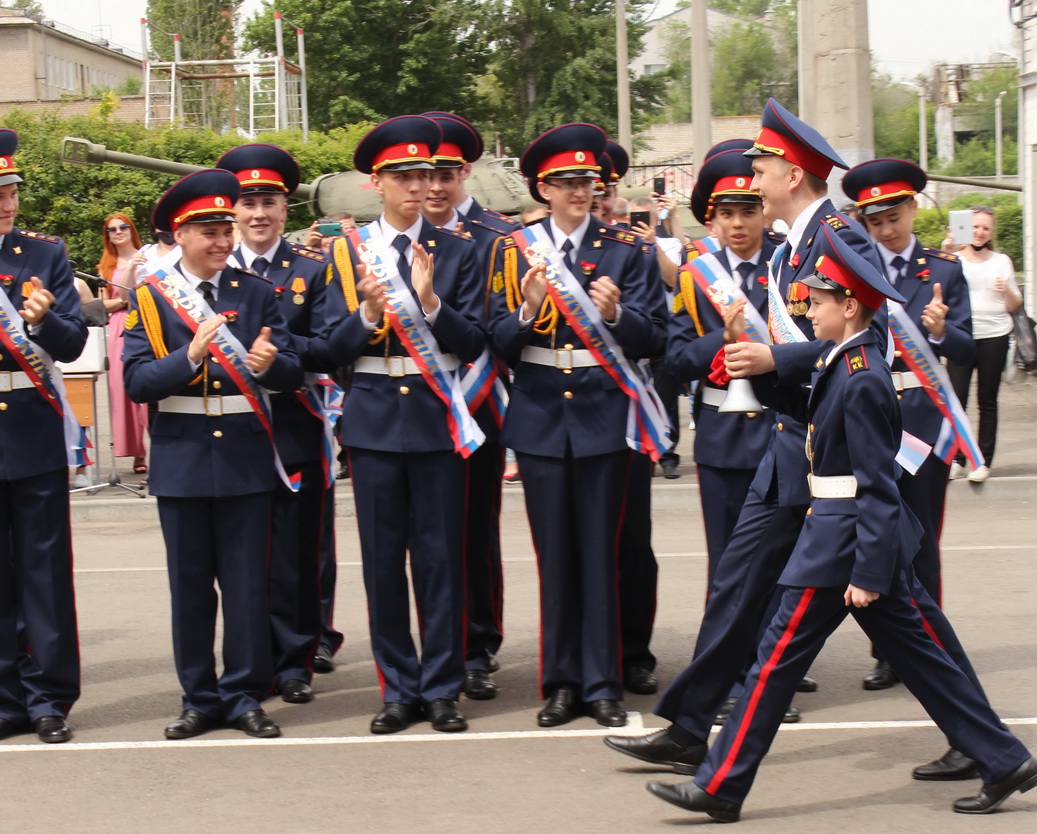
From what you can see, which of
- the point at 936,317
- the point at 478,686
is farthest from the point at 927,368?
the point at 478,686

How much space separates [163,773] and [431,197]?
2861 millimetres

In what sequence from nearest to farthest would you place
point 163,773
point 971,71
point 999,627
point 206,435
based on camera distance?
point 163,773, point 206,435, point 999,627, point 971,71

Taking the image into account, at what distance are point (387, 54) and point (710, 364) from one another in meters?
Result: 44.6

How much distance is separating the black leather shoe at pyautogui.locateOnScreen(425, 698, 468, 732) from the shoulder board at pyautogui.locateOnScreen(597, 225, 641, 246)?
2014 mm

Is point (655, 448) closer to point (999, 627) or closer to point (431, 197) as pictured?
point (431, 197)

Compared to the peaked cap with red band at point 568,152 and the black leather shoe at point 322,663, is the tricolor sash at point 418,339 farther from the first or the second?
the black leather shoe at point 322,663

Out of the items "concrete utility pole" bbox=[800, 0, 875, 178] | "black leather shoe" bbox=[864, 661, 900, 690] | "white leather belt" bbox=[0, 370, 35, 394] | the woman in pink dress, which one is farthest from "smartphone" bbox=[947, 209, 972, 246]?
"white leather belt" bbox=[0, 370, 35, 394]

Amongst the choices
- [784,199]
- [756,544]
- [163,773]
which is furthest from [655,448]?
[163,773]

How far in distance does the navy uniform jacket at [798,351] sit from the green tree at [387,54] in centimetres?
4331

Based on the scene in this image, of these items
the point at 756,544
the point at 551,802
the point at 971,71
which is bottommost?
the point at 551,802

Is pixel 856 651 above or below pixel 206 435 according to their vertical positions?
below

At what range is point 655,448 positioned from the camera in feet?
20.5

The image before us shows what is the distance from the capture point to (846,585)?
15.7ft

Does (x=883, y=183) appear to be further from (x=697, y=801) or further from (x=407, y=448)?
(x=697, y=801)
